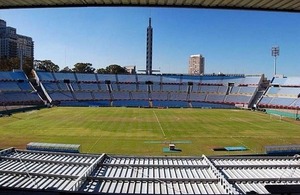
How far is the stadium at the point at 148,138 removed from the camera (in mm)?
11289

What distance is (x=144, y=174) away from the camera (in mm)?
12969

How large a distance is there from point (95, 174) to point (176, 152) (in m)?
19.3

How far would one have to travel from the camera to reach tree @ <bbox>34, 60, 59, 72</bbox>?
158 m

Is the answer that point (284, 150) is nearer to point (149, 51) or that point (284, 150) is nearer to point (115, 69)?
point (149, 51)

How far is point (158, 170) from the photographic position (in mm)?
13508

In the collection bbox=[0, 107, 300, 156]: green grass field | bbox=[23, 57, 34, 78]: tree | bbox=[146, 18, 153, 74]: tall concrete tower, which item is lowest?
bbox=[0, 107, 300, 156]: green grass field

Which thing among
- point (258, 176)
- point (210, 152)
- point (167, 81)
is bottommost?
point (210, 152)

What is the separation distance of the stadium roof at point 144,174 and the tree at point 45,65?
150m

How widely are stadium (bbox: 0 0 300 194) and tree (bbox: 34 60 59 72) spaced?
56.7m

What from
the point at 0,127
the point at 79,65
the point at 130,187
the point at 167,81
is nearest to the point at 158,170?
the point at 130,187

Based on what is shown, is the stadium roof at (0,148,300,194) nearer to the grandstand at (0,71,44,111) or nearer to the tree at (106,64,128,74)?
the grandstand at (0,71,44,111)

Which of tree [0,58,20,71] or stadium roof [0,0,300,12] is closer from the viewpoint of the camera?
stadium roof [0,0,300,12]

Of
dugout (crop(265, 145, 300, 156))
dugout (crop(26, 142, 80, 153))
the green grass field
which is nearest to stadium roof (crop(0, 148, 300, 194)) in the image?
dugout (crop(26, 142, 80, 153))

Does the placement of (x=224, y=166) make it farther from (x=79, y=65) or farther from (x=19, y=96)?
(x=79, y=65)
